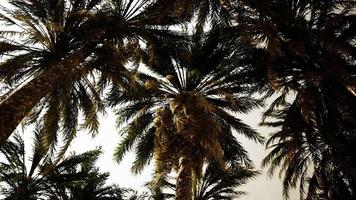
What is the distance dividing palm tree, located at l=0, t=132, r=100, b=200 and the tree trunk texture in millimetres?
4564

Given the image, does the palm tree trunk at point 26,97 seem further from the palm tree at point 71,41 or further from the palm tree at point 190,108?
the palm tree at point 190,108

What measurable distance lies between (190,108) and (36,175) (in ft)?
21.5

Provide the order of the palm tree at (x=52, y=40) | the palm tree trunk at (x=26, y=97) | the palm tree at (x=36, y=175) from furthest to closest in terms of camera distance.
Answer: the palm tree at (x=36, y=175) → the palm tree at (x=52, y=40) → the palm tree trunk at (x=26, y=97)

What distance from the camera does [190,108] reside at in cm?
938

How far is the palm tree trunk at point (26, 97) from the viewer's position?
6.02m

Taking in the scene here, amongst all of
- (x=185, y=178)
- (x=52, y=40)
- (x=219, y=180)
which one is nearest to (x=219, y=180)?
(x=219, y=180)

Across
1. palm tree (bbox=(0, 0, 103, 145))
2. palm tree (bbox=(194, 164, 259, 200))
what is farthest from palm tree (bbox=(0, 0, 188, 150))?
palm tree (bbox=(194, 164, 259, 200))

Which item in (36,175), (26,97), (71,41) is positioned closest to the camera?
(26,97)

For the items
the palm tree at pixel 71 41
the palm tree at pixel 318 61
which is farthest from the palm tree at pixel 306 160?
the palm tree at pixel 71 41

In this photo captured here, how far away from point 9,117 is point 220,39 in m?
6.51

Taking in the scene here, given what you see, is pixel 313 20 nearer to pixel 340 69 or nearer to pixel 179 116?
pixel 340 69

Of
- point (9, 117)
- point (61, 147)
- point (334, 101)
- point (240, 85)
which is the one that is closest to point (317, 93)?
point (334, 101)

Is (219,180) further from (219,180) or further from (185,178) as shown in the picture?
(185,178)

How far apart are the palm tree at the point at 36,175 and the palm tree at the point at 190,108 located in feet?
5.43
